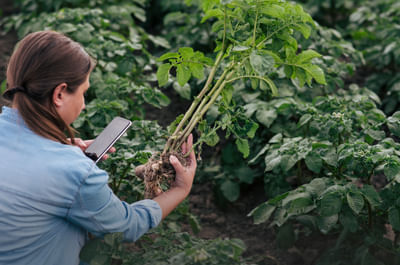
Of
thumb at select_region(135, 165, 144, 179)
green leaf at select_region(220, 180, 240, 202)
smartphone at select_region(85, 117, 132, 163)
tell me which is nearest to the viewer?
smartphone at select_region(85, 117, 132, 163)

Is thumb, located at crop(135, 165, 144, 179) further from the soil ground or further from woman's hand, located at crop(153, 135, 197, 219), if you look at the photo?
the soil ground

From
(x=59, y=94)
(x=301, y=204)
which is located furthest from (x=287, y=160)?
(x=59, y=94)

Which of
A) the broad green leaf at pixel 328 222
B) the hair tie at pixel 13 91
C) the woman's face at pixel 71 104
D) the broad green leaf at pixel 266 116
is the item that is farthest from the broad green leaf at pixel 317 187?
the hair tie at pixel 13 91

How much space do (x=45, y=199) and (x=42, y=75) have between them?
0.37 metres

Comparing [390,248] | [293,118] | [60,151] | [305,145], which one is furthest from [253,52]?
[293,118]

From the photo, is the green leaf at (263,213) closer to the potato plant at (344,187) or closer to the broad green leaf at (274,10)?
the potato plant at (344,187)

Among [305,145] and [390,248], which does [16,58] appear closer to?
[305,145]

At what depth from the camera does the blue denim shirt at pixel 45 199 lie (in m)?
1.41

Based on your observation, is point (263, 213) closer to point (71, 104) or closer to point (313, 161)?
point (313, 161)

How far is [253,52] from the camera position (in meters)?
1.76

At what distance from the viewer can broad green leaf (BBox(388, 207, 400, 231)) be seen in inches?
75.9

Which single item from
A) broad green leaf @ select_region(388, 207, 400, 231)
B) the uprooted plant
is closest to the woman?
the uprooted plant

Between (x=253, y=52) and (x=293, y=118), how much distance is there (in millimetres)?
1283

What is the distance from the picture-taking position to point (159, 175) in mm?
1785
